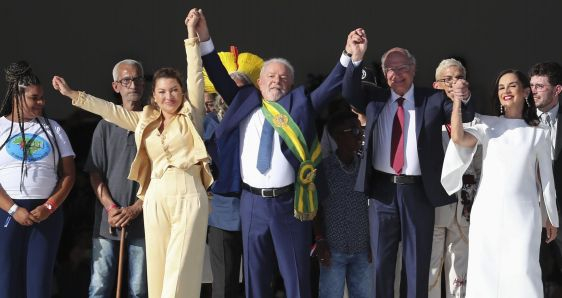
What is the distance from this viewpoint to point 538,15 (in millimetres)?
7562

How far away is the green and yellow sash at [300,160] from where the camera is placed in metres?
5.62

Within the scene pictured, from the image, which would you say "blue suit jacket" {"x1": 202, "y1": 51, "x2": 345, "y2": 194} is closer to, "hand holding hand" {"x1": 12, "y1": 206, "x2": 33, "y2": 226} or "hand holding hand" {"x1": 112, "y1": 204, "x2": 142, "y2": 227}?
"hand holding hand" {"x1": 112, "y1": 204, "x2": 142, "y2": 227}

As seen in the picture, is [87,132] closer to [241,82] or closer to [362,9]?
[241,82]

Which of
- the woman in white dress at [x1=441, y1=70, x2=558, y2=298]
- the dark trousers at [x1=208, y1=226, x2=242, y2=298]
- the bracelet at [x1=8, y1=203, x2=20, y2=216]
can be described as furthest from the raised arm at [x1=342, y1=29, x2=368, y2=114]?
the bracelet at [x1=8, y1=203, x2=20, y2=216]

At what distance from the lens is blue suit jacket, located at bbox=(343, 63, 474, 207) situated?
5.67 metres

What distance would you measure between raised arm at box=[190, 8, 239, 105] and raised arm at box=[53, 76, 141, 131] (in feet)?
1.48

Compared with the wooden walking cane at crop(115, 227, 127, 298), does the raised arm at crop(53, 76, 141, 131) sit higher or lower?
higher

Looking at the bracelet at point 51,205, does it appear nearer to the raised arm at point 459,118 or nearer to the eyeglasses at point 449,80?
the raised arm at point 459,118

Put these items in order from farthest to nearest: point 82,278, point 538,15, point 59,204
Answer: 1. point 538,15
2. point 82,278
3. point 59,204

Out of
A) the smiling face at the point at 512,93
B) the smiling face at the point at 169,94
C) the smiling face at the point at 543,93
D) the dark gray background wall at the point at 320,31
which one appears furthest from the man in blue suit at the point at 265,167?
the dark gray background wall at the point at 320,31

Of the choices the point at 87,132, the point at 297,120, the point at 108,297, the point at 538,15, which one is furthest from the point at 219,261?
the point at 538,15

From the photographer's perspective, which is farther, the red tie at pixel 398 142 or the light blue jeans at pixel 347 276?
the light blue jeans at pixel 347 276

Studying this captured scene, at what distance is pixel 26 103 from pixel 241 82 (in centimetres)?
118

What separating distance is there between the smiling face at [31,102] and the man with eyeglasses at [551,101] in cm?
278
